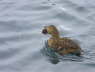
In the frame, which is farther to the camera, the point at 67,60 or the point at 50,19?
the point at 50,19

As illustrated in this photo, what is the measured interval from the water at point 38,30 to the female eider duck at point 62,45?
225 millimetres

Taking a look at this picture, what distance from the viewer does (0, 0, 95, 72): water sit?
8.02 meters

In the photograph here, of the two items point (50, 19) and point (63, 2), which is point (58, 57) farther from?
point (63, 2)

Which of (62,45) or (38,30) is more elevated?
(38,30)

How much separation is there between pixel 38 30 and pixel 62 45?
5.65 ft

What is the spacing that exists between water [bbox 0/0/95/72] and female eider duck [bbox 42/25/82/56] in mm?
225

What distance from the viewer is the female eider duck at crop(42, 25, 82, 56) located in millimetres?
7992

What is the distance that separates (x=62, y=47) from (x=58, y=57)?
0.27 m

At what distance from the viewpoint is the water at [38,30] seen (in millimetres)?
8023

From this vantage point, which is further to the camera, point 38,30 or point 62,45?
point 38,30

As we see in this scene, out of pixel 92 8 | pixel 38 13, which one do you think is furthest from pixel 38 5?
pixel 92 8

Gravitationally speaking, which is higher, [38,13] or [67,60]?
[38,13]

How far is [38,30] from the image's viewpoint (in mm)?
9711

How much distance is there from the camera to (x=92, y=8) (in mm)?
11109
